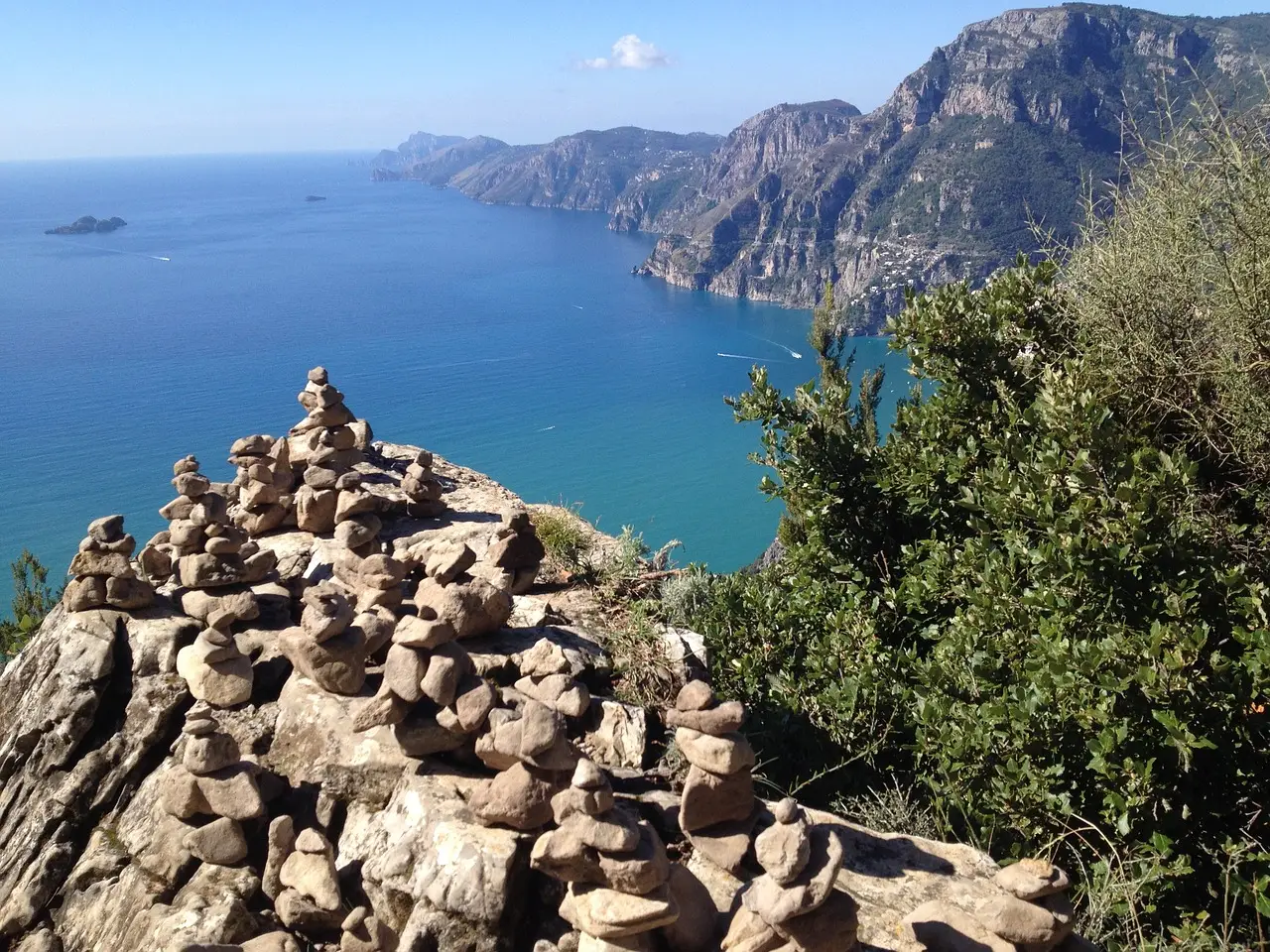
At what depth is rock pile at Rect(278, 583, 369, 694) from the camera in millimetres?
7016

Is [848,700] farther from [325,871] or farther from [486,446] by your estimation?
[486,446]

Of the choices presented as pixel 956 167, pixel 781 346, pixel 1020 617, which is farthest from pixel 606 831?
pixel 956 167

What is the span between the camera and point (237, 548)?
29.3ft

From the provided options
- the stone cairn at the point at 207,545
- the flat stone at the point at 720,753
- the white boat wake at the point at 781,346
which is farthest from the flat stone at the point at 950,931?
the white boat wake at the point at 781,346

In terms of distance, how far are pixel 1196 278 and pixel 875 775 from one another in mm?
5446

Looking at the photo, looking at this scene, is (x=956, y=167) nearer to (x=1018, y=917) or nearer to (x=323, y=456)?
(x=323, y=456)

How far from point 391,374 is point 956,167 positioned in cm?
11773

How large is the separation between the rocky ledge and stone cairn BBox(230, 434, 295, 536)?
1.17 m

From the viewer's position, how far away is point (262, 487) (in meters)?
A: 10.6

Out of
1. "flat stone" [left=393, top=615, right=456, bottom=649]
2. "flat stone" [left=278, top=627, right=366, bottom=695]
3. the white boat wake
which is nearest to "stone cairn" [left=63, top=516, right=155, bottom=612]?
"flat stone" [left=278, top=627, right=366, bottom=695]

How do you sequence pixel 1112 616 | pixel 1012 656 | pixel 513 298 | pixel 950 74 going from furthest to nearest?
pixel 950 74 < pixel 513 298 < pixel 1012 656 < pixel 1112 616

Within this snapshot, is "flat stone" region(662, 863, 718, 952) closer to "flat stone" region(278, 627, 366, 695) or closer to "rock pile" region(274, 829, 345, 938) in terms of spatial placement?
"rock pile" region(274, 829, 345, 938)

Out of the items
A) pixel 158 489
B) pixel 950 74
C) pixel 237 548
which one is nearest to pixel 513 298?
pixel 158 489

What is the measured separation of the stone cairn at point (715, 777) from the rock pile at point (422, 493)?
591 centimetres
